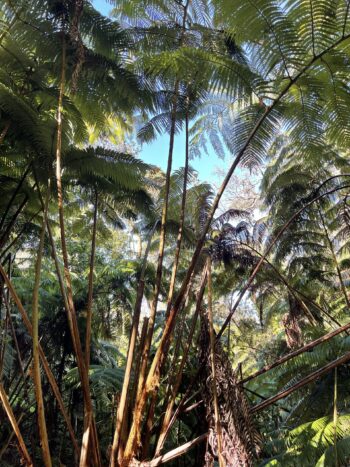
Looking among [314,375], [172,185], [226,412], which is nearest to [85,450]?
[226,412]

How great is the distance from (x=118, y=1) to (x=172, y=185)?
1577 millimetres

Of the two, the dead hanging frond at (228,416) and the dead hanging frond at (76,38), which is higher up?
the dead hanging frond at (76,38)

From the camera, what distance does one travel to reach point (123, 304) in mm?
4973

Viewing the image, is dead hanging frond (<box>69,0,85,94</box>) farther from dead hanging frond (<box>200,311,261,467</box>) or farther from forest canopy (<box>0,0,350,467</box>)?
dead hanging frond (<box>200,311,261,467</box>)

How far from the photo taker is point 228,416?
1472 millimetres

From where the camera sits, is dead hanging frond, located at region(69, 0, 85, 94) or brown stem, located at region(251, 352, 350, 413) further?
dead hanging frond, located at region(69, 0, 85, 94)

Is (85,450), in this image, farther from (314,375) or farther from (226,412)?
(314,375)

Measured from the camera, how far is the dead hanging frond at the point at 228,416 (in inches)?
54.7

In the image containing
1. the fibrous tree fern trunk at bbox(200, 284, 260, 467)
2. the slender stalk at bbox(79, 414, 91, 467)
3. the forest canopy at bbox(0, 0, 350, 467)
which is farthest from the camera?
the forest canopy at bbox(0, 0, 350, 467)

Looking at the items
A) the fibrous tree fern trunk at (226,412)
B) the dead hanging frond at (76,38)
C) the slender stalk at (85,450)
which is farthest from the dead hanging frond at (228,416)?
the dead hanging frond at (76,38)

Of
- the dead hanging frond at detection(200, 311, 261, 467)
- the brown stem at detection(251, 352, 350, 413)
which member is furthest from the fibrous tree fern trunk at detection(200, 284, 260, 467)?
the brown stem at detection(251, 352, 350, 413)

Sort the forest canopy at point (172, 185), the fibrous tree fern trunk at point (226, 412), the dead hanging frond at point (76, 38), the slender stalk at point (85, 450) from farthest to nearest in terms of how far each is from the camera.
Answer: the dead hanging frond at point (76, 38) < the forest canopy at point (172, 185) < the slender stalk at point (85, 450) < the fibrous tree fern trunk at point (226, 412)

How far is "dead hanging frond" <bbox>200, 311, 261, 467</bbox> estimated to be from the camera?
1.39 m

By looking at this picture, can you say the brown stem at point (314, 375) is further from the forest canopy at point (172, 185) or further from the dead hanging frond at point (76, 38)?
the dead hanging frond at point (76, 38)
